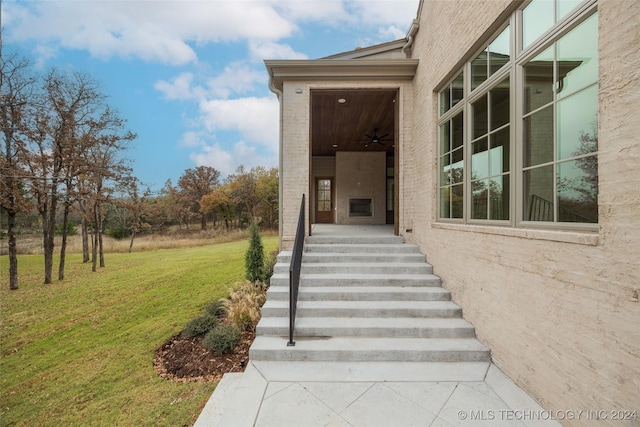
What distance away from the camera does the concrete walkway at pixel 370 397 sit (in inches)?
83.1

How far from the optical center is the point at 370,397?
2.36 meters

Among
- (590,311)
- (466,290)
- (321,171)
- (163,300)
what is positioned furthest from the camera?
(321,171)

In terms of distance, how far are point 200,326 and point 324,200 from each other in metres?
7.58

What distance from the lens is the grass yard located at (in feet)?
9.52

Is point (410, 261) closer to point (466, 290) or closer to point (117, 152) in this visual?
point (466, 290)

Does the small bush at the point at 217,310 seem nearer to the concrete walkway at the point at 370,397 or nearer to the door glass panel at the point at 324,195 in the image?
the concrete walkway at the point at 370,397

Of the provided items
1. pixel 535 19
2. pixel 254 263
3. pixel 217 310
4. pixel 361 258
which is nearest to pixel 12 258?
pixel 217 310

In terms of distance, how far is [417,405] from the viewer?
2256 mm

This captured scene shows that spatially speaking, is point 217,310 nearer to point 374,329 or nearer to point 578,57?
point 374,329

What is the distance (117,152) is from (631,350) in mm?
16372

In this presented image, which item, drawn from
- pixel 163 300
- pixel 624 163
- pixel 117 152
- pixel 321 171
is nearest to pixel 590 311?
pixel 624 163

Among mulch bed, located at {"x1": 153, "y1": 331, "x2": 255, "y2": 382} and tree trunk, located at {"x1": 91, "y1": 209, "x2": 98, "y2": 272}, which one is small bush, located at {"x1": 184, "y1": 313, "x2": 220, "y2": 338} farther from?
tree trunk, located at {"x1": 91, "y1": 209, "x2": 98, "y2": 272}

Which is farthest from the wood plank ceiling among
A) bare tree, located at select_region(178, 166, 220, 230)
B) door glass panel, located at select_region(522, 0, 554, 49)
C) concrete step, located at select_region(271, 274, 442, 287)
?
bare tree, located at select_region(178, 166, 220, 230)

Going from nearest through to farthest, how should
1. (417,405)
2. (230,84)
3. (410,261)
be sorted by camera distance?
(417,405)
(410,261)
(230,84)
